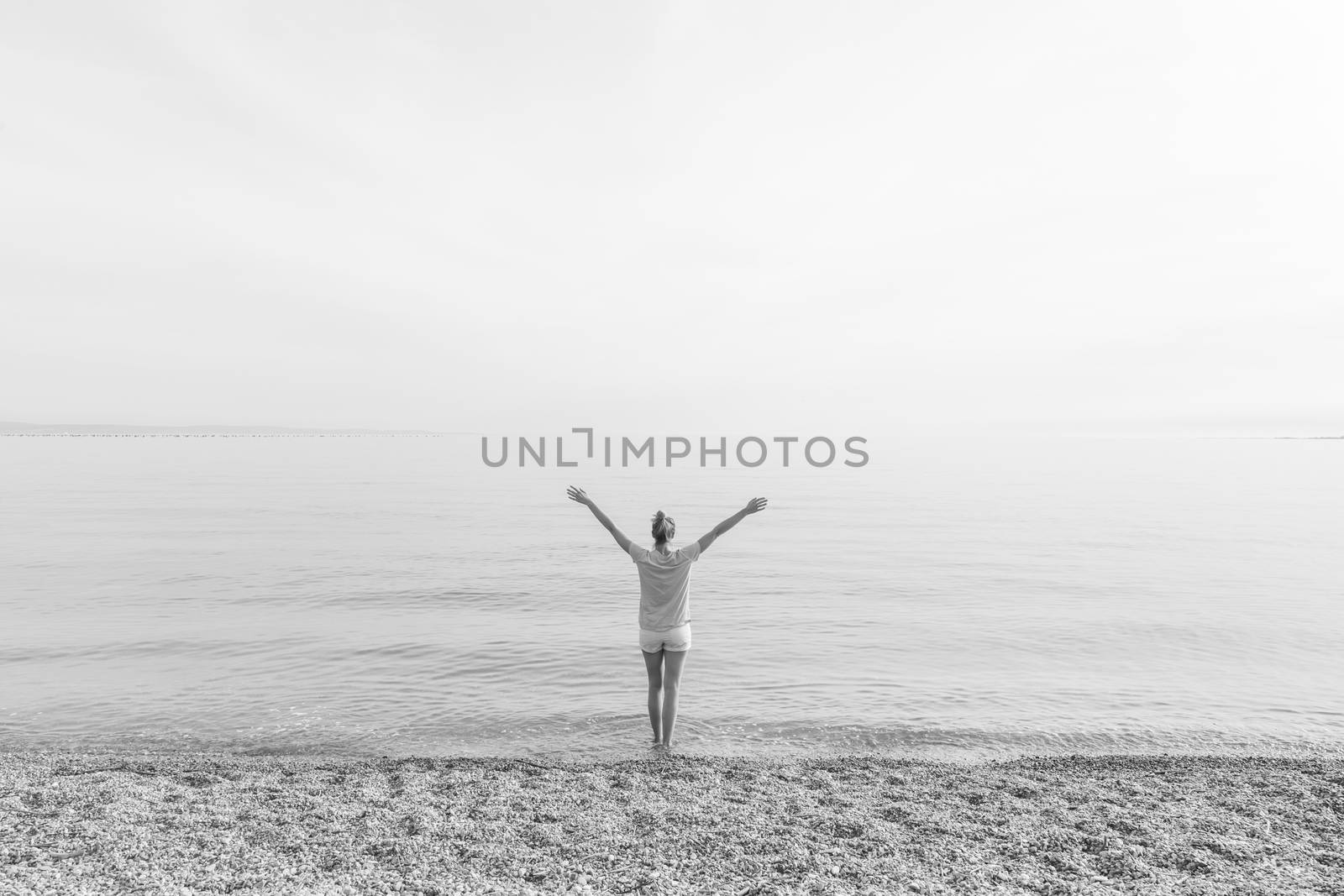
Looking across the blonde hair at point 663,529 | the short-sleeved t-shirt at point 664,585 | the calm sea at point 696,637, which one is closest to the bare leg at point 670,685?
the short-sleeved t-shirt at point 664,585

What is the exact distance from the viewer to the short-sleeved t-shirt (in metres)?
8.41

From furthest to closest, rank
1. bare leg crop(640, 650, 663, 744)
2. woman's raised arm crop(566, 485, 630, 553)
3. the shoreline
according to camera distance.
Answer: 1. bare leg crop(640, 650, 663, 744)
2. woman's raised arm crop(566, 485, 630, 553)
3. the shoreline

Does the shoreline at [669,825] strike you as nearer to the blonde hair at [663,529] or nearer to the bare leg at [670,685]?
the bare leg at [670,685]

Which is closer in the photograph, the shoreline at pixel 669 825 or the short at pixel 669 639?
the shoreline at pixel 669 825

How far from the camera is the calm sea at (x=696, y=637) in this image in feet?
33.0

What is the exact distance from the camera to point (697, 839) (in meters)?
6.00

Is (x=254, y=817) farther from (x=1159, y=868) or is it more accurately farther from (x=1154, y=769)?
(x=1154, y=769)

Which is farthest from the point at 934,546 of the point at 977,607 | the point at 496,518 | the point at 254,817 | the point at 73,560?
the point at 73,560

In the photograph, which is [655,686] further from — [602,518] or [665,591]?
[602,518]

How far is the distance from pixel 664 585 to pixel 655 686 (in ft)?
4.58

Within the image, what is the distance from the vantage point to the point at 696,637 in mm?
14875

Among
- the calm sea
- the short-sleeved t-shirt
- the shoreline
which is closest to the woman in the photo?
the short-sleeved t-shirt

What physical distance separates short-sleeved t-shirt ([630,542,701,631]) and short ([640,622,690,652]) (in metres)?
0.05

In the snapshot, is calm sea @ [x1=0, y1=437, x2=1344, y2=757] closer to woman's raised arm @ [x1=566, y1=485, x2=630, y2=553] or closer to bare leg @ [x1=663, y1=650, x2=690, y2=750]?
bare leg @ [x1=663, y1=650, x2=690, y2=750]
